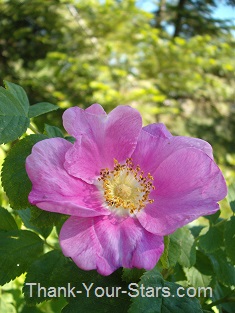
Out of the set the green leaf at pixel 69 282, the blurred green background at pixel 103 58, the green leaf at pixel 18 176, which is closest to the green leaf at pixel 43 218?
the green leaf at pixel 18 176

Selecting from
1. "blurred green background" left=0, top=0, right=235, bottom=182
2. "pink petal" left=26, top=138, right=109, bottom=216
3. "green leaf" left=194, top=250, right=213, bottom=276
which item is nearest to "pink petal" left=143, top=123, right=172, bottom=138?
"pink petal" left=26, top=138, right=109, bottom=216

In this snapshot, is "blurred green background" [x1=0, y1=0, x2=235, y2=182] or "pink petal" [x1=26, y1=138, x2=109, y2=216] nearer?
"pink petal" [x1=26, y1=138, x2=109, y2=216]

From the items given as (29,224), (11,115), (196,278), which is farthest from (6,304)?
(11,115)

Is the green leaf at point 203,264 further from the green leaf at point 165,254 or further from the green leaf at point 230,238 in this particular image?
the green leaf at point 165,254

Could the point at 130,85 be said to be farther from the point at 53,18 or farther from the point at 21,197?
the point at 21,197

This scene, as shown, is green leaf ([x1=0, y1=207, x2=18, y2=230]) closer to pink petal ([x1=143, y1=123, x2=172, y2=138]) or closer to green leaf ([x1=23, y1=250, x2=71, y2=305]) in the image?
green leaf ([x1=23, y1=250, x2=71, y2=305])
